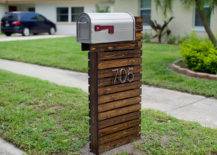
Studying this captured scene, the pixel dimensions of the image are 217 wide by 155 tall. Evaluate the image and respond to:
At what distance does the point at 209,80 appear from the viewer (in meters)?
9.03

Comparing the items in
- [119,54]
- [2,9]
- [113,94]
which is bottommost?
[113,94]

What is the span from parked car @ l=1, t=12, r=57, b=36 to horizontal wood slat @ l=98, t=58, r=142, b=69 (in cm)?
2149

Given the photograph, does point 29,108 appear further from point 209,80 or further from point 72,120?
point 209,80

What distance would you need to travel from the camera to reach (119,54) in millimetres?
4781

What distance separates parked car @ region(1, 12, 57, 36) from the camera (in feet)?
84.0

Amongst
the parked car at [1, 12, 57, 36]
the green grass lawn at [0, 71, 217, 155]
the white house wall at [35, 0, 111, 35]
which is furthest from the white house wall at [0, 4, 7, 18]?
the green grass lawn at [0, 71, 217, 155]

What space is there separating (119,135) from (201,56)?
532 cm

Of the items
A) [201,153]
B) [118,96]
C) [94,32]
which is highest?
[94,32]

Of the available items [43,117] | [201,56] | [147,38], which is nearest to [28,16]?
[147,38]

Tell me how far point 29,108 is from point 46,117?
62 cm

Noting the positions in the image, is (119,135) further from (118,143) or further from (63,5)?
(63,5)

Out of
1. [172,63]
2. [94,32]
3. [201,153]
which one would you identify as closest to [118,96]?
[94,32]

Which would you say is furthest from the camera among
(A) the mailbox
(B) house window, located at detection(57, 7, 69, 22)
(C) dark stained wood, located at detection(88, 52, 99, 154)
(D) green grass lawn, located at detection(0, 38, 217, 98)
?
(B) house window, located at detection(57, 7, 69, 22)

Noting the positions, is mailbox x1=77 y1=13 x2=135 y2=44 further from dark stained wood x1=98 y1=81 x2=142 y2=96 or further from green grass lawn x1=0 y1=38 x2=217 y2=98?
green grass lawn x1=0 y1=38 x2=217 y2=98
